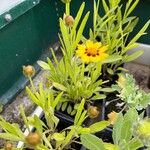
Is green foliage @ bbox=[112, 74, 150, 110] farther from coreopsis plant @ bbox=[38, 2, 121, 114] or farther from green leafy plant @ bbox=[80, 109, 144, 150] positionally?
green leafy plant @ bbox=[80, 109, 144, 150]

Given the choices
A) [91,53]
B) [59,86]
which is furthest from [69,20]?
[59,86]

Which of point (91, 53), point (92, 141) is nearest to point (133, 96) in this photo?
point (91, 53)

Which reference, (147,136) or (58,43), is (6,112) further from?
(147,136)

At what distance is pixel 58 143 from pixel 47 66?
251 millimetres

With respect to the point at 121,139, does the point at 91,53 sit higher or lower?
higher

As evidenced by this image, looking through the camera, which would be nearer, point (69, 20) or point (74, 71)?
point (69, 20)

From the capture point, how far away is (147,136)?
586 mm

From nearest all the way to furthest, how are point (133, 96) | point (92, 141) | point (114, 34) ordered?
point (92, 141), point (133, 96), point (114, 34)

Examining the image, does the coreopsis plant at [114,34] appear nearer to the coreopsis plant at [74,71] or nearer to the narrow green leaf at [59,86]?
the coreopsis plant at [74,71]

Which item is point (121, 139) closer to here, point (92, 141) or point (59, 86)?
point (92, 141)

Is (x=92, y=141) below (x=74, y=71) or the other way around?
below

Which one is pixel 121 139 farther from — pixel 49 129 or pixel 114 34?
pixel 114 34

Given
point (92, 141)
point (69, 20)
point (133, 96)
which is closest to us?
point (92, 141)

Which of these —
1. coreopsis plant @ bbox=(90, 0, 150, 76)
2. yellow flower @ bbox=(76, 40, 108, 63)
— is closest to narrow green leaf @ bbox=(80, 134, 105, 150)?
yellow flower @ bbox=(76, 40, 108, 63)
